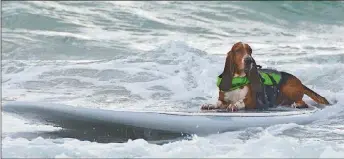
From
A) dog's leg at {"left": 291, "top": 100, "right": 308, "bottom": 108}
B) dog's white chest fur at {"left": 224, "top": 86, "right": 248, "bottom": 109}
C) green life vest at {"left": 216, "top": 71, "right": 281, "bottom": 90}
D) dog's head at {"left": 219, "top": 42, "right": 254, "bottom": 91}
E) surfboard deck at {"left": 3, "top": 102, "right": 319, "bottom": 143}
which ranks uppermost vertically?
dog's head at {"left": 219, "top": 42, "right": 254, "bottom": 91}

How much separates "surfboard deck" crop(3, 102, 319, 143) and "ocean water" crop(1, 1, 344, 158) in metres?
0.18

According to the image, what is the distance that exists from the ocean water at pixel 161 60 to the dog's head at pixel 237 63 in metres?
0.64

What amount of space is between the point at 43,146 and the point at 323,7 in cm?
1556

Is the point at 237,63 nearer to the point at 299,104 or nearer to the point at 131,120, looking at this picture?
the point at 299,104

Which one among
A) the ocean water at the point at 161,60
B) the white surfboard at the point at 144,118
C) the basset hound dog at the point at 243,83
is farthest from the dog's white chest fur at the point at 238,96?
the ocean water at the point at 161,60

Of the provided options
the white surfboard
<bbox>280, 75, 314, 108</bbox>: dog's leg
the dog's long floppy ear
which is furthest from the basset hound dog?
the white surfboard

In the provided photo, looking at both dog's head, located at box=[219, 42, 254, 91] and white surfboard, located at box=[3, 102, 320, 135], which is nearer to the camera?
white surfboard, located at box=[3, 102, 320, 135]

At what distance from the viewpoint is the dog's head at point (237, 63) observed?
24.8 feet

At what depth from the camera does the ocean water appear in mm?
6312

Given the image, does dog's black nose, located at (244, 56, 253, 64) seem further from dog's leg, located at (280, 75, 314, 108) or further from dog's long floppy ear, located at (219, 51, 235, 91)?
dog's leg, located at (280, 75, 314, 108)

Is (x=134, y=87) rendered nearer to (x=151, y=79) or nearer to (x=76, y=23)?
(x=151, y=79)

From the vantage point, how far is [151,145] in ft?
Answer: 20.8

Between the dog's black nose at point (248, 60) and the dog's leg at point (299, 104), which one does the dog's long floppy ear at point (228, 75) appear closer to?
Answer: the dog's black nose at point (248, 60)

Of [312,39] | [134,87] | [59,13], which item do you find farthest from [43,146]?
[59,13]
